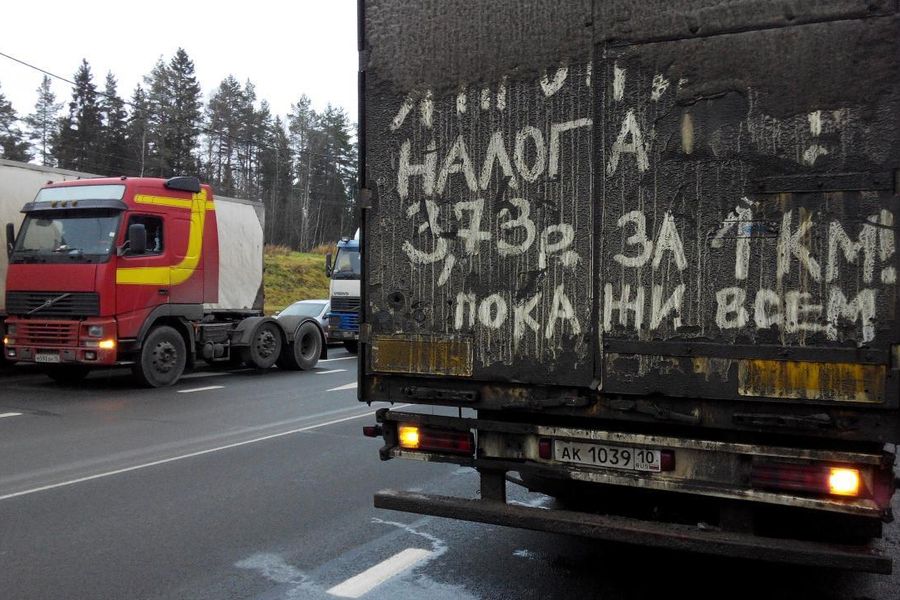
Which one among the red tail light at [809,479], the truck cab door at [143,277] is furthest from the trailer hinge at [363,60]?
the truck cab door at [143,277]

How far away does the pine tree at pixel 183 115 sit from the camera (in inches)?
2141

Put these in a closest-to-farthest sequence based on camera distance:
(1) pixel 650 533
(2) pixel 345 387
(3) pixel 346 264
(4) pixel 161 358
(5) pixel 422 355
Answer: (1) pixel 650 533, (5) pixel 422 355, (4) pixel 161 358, (2) pixel 345 387, (3) pixel 346 264

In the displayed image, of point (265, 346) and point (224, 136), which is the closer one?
point (265, 346)

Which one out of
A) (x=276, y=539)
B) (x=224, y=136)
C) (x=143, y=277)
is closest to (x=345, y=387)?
(x=143, y=277)

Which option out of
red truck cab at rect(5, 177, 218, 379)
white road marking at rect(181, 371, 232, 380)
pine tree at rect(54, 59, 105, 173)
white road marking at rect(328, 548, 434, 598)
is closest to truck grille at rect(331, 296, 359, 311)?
white road marking at rect(181, 371, 232, 380)

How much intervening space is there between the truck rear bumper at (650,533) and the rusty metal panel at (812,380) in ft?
2.27

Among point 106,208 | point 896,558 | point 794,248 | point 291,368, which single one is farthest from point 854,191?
point 291,368

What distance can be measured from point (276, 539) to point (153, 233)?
949cm

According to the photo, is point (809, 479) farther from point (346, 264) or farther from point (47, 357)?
point (346, 264)

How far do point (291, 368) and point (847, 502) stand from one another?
48.0ft

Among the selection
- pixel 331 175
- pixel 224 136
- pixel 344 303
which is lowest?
pixel 344 303

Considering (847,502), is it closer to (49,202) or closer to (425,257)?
(425,257)

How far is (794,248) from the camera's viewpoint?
3715 millimetres

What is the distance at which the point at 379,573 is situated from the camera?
15.6 ft
